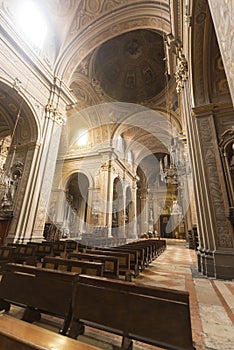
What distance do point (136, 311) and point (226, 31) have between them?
2065mm

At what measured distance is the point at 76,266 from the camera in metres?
2.25

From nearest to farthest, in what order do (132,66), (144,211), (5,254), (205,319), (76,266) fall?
(205,319), (76,266), (5,254), (132,66), (144,211)

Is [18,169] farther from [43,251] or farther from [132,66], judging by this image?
[132,66]

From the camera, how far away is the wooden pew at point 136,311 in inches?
40.6

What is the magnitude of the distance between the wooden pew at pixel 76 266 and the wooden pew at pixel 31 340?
139 centimetres

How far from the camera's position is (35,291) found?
152cm

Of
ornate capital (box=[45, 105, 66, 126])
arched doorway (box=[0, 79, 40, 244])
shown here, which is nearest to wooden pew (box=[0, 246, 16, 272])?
arched doorway (box=[0, 79, 40, 244])

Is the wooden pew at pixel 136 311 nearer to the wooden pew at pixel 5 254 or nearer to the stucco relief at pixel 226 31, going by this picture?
the stucco relief at pixel 226 31

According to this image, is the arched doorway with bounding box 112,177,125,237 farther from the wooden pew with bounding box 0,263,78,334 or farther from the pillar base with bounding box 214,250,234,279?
the wooden pew with bounding box 0,263,78,334

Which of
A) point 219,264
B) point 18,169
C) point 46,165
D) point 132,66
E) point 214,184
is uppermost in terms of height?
point 132,66

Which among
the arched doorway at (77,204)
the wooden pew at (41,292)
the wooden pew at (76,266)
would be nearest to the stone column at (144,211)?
the arched doorway at (77,204)

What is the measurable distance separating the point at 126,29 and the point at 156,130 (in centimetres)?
902

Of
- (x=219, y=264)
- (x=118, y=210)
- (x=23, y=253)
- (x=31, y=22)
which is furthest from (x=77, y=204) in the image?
(x=219, y=264)

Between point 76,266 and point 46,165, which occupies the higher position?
point 46,165
